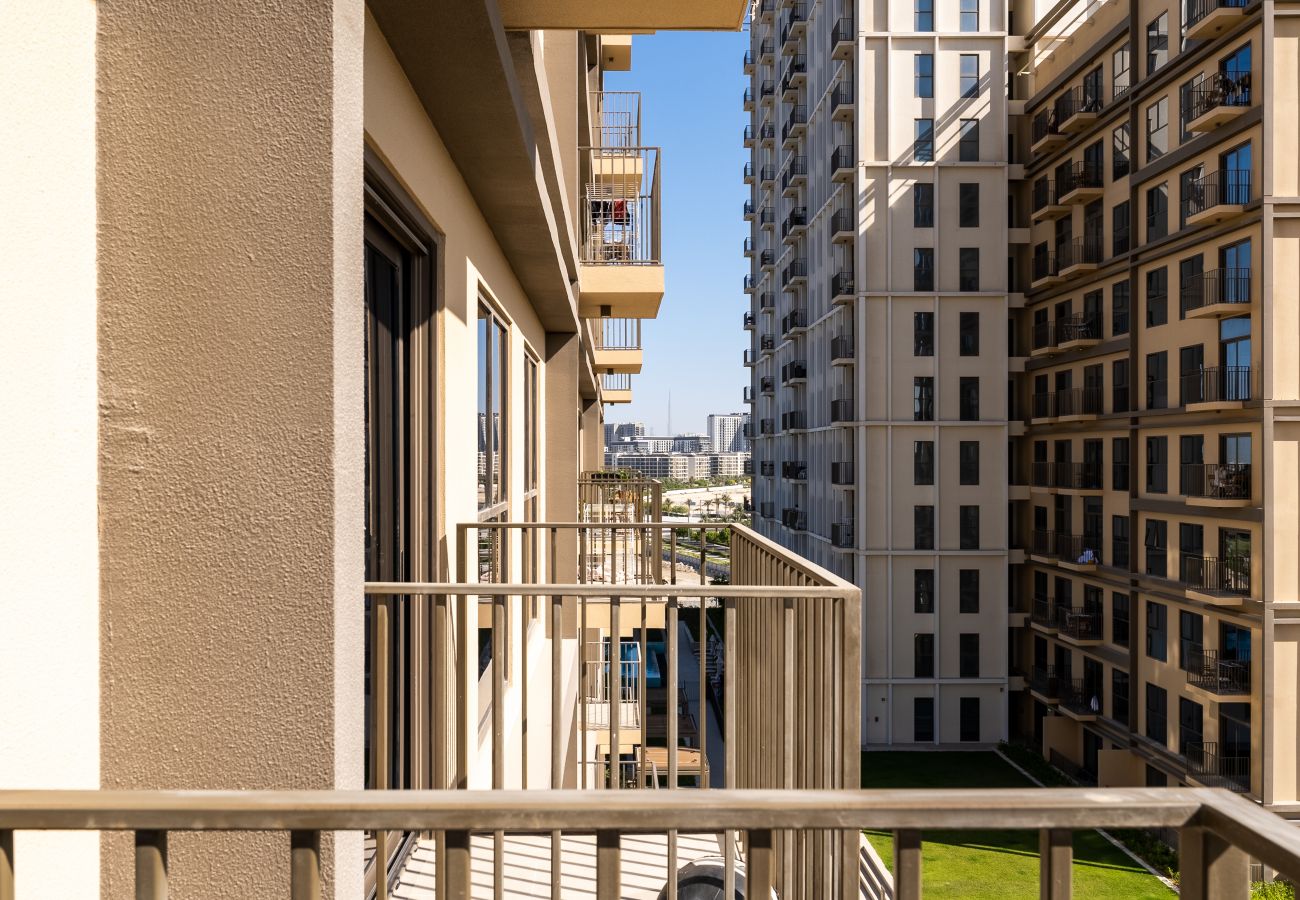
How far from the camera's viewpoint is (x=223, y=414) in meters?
1.63

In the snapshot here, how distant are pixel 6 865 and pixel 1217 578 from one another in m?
23.4

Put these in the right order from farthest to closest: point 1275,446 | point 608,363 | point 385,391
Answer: point 608,363 → point 1275,446 → point 385,391

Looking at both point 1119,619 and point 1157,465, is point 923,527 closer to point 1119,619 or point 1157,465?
point 1119,619

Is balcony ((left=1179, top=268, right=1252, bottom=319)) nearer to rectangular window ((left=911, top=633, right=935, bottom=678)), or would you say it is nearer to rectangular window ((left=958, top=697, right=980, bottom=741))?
rectangular window ((left=911, top=633, right=935, bottom=678))

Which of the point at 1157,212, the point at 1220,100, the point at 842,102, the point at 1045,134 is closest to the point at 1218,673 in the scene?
the point at 1157,212

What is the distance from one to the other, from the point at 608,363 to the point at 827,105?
17573 millimetres

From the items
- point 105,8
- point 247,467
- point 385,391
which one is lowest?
point 247,467

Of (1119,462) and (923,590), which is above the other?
(1119,462)

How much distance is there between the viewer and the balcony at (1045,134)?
87.7 ft

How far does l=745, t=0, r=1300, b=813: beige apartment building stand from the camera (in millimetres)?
19062

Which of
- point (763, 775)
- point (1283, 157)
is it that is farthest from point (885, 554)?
point (763, 775)

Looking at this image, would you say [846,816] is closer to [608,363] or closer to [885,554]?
[608,363]

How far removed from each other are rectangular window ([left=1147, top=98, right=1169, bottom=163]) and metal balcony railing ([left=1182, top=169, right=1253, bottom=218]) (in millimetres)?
2269

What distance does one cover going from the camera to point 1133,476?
23312 mm
